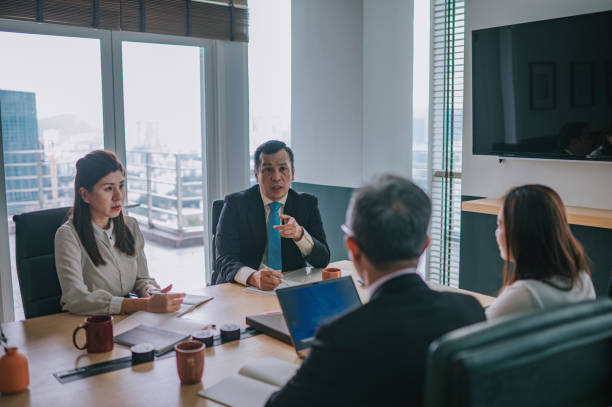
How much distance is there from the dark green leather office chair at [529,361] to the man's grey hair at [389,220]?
0.29 metres

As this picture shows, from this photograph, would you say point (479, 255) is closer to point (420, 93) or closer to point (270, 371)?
point (420, 93)

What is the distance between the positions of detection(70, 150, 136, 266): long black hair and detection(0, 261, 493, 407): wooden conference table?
313 mm

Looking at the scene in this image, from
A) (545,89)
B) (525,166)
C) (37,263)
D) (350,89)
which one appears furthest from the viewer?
(350,89)

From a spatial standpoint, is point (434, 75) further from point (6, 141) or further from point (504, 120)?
point (6, 141)

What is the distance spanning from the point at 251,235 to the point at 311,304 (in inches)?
40.5

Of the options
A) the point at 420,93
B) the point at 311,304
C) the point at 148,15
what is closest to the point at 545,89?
the point at 420,93

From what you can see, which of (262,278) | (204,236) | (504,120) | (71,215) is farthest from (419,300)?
(204,236)

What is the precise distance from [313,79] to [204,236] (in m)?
1.41

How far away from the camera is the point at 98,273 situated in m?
2.16

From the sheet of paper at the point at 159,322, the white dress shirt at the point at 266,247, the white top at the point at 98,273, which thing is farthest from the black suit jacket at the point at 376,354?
the white dress shirt at the point at 266,247

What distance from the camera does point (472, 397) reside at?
76cm

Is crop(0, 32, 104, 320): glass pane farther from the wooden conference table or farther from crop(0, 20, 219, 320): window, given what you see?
the wooden conference table

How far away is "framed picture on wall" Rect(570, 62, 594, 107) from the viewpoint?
2.87 metres

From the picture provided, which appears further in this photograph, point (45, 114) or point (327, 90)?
point (327, 90)
